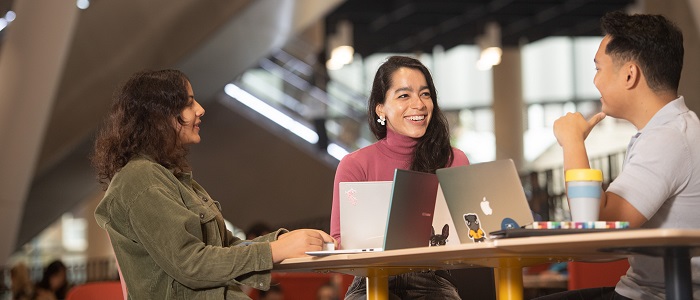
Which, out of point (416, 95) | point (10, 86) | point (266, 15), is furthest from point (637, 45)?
point (266, 15)

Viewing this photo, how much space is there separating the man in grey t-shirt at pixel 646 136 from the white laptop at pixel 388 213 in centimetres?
40

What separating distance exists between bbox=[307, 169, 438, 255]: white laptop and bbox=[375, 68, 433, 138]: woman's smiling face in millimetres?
802

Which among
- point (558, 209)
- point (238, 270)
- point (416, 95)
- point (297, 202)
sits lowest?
point (238, 270)

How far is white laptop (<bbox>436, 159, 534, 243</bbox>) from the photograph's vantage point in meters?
2.33

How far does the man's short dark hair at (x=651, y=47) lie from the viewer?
2496 mm

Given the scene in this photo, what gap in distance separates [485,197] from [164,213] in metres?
0.92

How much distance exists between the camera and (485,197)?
2355 mm

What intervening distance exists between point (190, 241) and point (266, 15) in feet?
30.6

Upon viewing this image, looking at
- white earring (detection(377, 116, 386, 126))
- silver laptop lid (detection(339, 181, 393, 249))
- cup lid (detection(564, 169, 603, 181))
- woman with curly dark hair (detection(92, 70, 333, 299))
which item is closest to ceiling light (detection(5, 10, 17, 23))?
white earring (detection(377, 116, 386, 126))

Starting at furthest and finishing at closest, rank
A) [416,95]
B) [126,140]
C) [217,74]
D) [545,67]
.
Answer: [545,67]
[217,74]
[416,95]
[126,140]

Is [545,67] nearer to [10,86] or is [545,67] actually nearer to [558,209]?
[558,209]

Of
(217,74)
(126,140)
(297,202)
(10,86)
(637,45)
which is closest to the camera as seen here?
(637,45)

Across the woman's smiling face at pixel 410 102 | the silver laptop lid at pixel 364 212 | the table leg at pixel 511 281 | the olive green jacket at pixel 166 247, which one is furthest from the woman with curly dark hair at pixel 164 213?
the woman's smiling face at pixel 410 102

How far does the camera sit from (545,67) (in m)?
22.6
